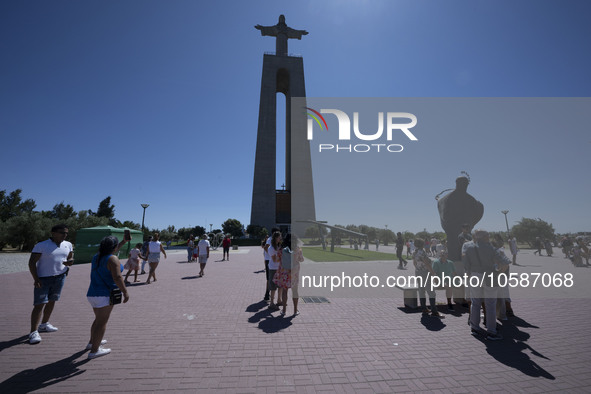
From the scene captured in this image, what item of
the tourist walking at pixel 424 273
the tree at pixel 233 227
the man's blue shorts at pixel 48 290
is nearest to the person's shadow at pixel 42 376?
the man's blue shorts at pixel 48 290

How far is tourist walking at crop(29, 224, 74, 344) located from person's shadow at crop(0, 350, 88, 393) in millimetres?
1220

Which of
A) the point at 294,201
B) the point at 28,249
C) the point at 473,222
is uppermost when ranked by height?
the point at 294,201

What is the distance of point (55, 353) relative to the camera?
368cm

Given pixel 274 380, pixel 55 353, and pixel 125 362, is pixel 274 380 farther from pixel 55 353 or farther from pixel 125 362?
pixel 55 353

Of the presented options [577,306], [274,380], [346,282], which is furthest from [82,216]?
[577,306]

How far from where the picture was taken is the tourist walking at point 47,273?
13.6ft

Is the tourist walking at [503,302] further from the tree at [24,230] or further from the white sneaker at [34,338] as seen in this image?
the tree at [24,230]

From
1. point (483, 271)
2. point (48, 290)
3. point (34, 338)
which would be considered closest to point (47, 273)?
point (48, 290)

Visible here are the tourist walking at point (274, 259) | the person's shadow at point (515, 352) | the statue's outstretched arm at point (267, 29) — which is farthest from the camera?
the statue's outstretched arm at point (267, 29)

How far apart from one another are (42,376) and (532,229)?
3311 cm

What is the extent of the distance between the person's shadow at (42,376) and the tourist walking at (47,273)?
1.22 m

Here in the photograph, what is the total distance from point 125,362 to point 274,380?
6.93 ft

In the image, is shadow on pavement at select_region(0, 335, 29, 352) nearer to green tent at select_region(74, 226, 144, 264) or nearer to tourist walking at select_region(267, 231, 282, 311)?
tourist walking at select_region(267, 231, 282, 311)

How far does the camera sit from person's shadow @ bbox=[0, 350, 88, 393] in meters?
2.82
